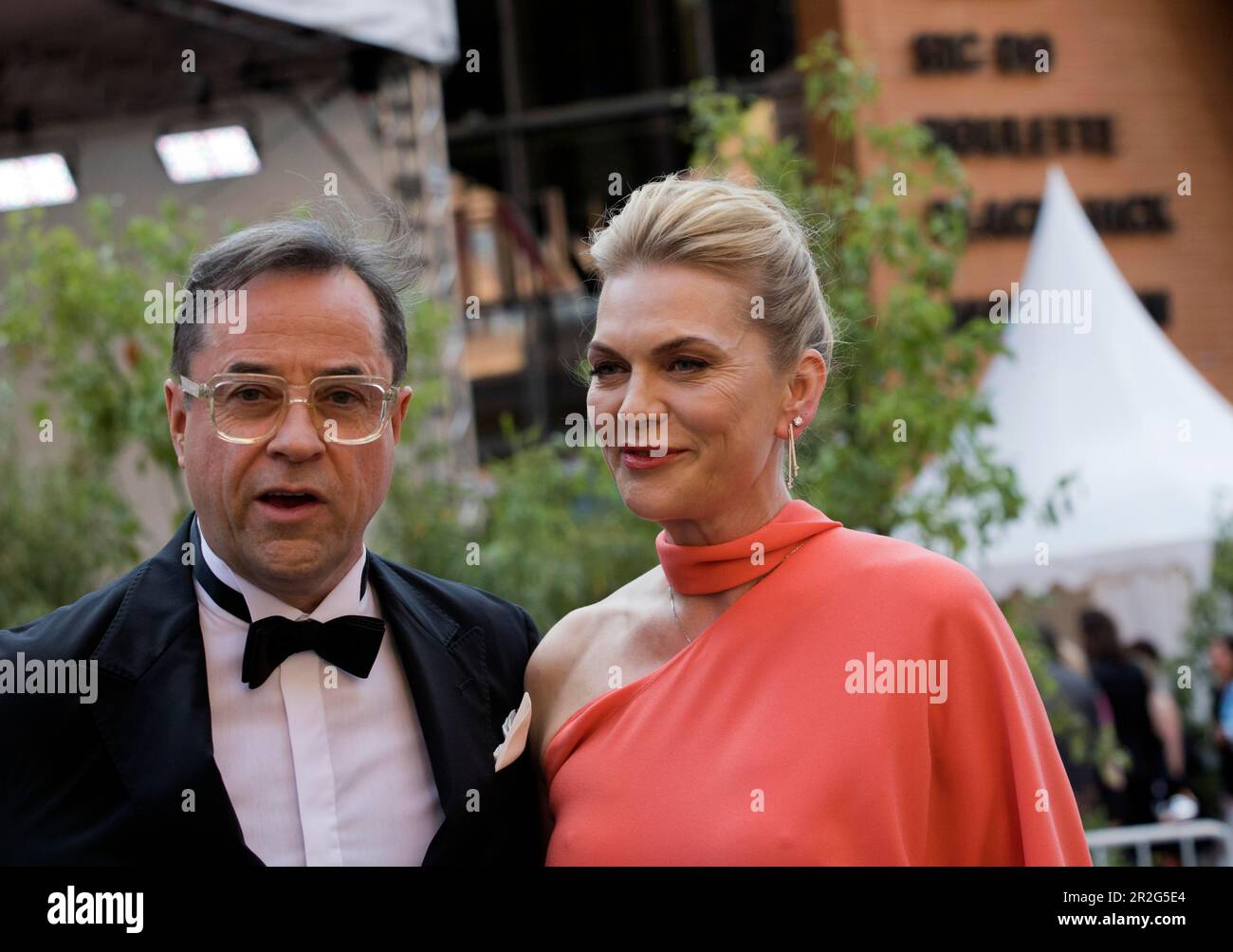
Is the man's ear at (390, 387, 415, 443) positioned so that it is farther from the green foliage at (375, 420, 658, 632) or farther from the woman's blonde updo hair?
the green foliage at (375, 420, 658, 632)

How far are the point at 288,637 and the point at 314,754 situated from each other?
0.60 feet

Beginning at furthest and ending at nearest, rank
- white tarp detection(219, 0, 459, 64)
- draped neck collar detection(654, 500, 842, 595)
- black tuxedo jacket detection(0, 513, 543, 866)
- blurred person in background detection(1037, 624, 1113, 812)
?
white tarp detection(219, 0, 459, 64) → blurred person in background detection(1037, 624, 1113, 812) → draped neck collar detection(654, 500, 842, 595) → black tuxedo jacket detection(0, 513, 543, 866)

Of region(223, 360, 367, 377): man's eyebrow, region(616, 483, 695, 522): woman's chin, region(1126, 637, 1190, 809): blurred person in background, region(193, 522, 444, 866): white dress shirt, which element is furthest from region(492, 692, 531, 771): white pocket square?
region(1126, 637, 1190, 809): blurred person in background

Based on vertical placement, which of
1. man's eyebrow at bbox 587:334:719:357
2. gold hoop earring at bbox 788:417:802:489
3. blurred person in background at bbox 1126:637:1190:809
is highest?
man's eyebrow at bbox 587:334:719:357

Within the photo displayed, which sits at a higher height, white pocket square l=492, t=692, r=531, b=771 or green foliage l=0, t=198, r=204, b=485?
green foliage l=0, t=198, r=204, b=485

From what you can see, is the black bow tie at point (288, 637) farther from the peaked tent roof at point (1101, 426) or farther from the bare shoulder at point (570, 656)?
the peaked tent roof at point (1101, 426)

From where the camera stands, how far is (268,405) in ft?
6.84

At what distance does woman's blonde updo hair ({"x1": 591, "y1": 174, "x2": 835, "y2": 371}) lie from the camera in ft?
7.29

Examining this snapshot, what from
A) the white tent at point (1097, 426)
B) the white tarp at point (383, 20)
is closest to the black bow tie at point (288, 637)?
the white tent at point (1097, 426)

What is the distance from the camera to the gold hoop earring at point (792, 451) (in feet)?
7.68

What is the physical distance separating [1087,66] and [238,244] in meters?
10.7

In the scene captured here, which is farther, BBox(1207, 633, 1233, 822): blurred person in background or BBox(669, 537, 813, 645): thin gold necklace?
BBox(1207, 633, 1233, 822): blurred person in background
